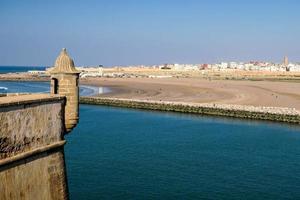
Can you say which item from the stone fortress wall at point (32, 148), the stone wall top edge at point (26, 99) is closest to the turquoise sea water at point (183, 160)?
the stone fortress wall at point (32, 148)

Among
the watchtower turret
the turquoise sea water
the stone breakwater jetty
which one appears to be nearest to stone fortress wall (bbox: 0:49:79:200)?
the watchtower turret

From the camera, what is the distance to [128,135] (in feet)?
107

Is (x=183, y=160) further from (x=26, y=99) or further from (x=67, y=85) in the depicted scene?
(x=26, y=99)

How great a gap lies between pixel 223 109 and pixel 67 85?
107 ft

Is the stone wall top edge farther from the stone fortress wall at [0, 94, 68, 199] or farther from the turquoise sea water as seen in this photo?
the turquoise sea water

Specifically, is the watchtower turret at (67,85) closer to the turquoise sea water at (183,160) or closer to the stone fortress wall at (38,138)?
the stone fortress wall at (38,138)

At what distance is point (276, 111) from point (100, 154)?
22.7m

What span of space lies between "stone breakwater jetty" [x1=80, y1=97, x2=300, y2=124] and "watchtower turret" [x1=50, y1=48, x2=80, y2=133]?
3039cm

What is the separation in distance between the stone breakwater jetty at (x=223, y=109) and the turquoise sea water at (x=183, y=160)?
1.96 meters

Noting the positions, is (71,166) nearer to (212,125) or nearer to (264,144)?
(264,144)

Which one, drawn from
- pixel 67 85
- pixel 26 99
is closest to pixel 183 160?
pixel 67 85

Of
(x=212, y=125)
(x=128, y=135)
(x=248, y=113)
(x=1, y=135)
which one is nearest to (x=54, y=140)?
(x=1, y=135)

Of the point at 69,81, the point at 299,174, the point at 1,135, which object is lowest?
the point at 299,174

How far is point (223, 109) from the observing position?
146 feet
